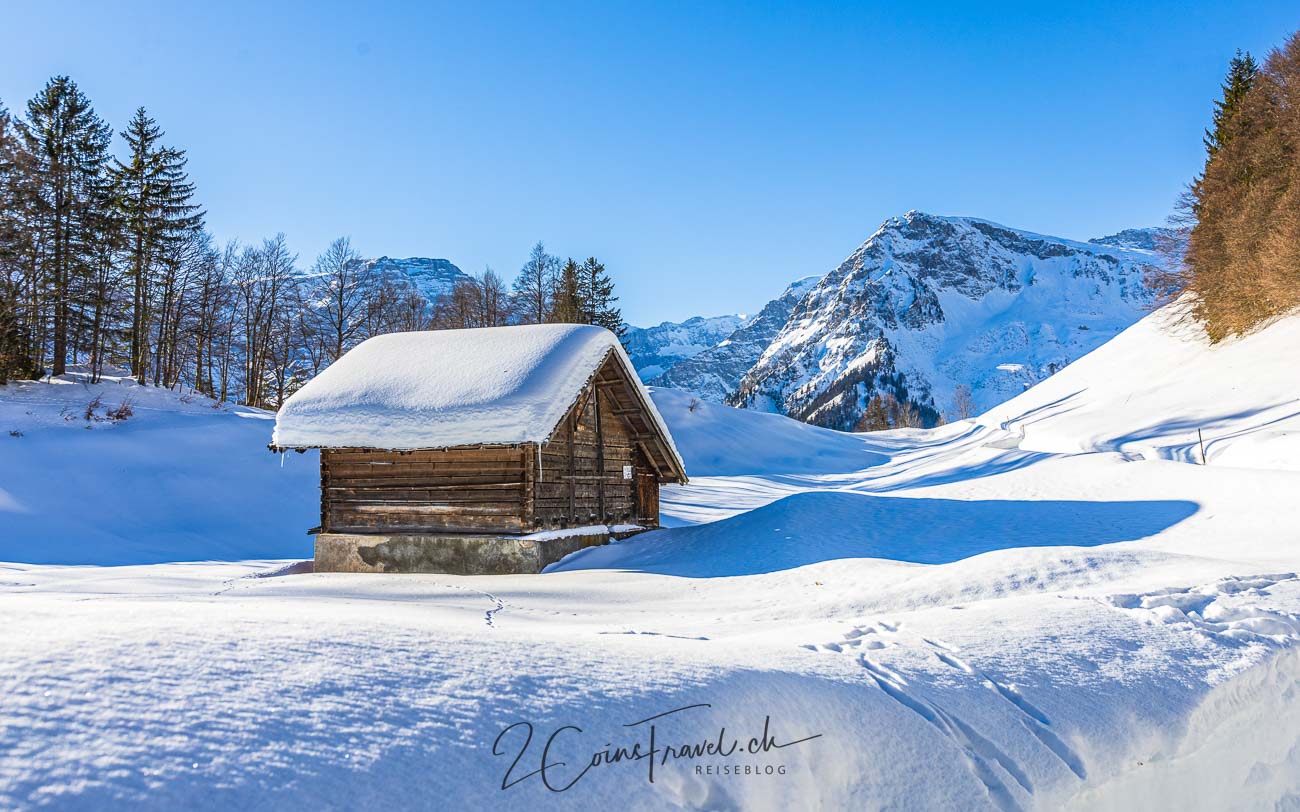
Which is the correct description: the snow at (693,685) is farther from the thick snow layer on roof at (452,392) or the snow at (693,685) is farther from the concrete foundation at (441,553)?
the thick snow layer on roof at (452,392)

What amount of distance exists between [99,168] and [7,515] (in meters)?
24.5

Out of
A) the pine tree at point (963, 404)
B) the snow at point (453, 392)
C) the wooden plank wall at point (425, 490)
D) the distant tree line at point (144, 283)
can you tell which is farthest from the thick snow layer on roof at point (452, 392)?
the pine tree at point (963, 404)

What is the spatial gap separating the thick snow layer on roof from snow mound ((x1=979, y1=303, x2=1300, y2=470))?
16.2 m

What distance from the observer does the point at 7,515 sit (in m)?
17.0

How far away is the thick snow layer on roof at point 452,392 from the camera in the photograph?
12.8 meters

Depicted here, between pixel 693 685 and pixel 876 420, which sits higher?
pixel 876 420

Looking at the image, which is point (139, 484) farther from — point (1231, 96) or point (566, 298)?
point (1231, 96)

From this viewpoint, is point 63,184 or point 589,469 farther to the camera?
point 63,184

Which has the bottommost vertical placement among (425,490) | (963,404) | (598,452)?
(425,490)

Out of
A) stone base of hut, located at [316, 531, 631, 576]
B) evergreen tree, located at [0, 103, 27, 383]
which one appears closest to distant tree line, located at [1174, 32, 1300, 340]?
stone base of hut, located at [316, 531, 631, 576]

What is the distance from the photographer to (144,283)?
34.4 meters

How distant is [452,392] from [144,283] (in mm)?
29172

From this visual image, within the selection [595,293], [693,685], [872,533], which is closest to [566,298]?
[595,293]

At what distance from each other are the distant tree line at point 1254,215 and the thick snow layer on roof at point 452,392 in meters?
26.1
